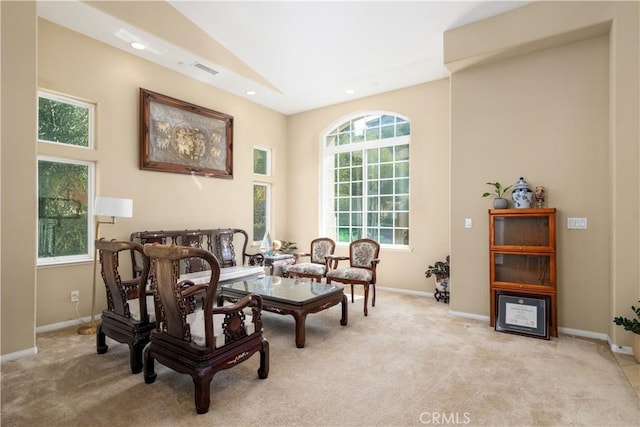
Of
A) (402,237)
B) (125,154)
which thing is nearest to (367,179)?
(402,237)

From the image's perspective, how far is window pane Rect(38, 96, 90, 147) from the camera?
394cm

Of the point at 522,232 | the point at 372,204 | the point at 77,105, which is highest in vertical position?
the point at 77,105

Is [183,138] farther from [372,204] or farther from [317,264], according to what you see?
[372,204]

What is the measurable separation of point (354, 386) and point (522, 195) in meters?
2.89

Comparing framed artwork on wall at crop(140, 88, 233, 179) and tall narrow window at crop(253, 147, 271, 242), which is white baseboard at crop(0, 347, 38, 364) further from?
tall narrow window at crop(253, 147, 271, 242)

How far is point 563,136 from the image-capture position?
382 cm

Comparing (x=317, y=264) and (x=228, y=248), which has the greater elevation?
(x=228, y=248)

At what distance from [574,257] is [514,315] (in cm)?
93

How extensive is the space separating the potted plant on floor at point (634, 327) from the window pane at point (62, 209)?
5.96 meters

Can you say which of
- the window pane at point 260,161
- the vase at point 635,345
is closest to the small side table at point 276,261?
the window pane at point 260,161

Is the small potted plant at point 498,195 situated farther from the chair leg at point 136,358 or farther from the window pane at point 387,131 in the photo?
the chair leg at point 136,358

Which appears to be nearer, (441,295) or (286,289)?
(286,289)

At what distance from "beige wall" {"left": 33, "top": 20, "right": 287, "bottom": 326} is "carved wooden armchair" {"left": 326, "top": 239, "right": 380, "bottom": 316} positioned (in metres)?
2.16

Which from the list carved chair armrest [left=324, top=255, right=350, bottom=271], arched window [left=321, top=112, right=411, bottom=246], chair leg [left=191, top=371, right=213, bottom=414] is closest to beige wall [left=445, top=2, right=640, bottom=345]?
arched window [left=321, top=112, right=411, bottom=246]
